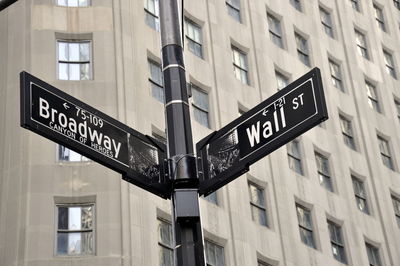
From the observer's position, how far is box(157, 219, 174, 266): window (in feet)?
79.3

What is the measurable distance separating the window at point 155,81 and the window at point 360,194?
11.6 m

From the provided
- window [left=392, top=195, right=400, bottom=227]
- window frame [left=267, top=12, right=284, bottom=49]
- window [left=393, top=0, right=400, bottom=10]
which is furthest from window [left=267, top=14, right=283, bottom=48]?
window [left=393, top=0, right=400, bottom=10]

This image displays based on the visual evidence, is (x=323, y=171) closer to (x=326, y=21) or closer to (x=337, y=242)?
(x=337, y=242)

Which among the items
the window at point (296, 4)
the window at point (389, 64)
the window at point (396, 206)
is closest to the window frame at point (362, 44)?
the window at point (389, 64)

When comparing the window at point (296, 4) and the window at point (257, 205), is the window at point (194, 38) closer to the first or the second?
the window at point (257, 205)

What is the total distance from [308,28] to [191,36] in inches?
360

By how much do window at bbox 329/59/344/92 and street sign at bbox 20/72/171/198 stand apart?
102 ft

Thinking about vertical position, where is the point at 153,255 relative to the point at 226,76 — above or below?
below

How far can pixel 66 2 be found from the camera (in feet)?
91.6

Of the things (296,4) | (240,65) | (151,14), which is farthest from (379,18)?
(151,14)

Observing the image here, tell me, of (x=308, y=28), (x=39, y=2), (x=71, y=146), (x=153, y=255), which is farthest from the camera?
(x=308, y=28)

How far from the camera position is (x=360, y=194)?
3644cm

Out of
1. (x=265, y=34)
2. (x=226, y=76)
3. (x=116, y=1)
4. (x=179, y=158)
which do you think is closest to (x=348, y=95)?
(x=265, y=34)

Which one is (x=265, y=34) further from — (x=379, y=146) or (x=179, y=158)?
(x=179, y=158)
